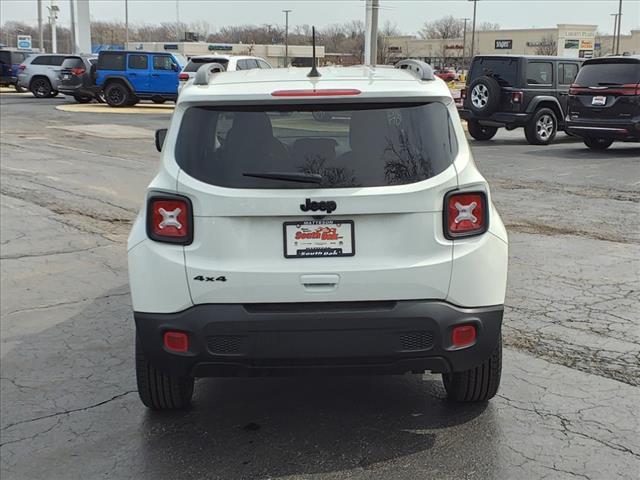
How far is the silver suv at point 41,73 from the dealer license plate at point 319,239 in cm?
3120

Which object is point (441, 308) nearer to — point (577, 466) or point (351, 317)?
point (351, 317)

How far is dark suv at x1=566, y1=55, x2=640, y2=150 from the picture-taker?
568 inches

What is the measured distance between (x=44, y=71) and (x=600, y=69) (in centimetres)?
2530

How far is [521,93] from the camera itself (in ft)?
54.6

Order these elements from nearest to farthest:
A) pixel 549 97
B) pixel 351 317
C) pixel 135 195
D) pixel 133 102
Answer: pixel 351 317 < pixel 135 195 < pixel 549 97 < pixel 133 102

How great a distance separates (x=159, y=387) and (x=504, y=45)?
113571 mm

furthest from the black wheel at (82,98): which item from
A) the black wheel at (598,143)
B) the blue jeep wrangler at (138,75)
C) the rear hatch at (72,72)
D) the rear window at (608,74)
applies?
the rear window at (608,74)

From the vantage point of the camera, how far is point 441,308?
3283 millimetres

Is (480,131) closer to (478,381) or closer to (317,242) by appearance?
(478,381)

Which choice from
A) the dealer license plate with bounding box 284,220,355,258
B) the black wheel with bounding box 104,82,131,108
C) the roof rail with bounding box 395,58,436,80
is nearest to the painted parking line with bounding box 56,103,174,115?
the black wheel with bounding box 104,82,131,108

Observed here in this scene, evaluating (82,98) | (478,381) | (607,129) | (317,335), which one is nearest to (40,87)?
(82,98)

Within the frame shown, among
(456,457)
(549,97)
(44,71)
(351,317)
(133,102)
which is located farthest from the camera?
(44,71)

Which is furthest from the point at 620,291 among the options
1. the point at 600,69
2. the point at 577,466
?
the point at 600,69

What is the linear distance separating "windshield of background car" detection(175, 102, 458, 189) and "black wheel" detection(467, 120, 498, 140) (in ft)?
49.8
